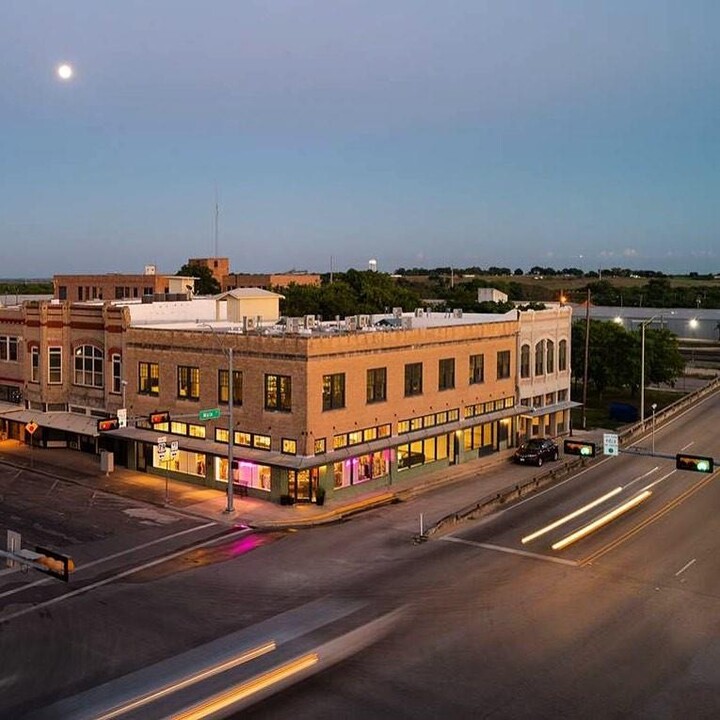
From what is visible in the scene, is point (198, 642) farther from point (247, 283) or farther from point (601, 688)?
point (247, 283)

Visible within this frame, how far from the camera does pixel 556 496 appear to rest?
148ft

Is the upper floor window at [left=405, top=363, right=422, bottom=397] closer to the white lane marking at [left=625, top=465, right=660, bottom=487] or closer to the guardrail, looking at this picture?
the guardrail

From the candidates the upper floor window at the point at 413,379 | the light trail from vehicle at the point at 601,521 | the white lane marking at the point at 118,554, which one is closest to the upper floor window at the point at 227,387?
the white lane marking at the point at 118,554

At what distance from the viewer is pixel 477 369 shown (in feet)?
185

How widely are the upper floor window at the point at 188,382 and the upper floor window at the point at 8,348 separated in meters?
17.7

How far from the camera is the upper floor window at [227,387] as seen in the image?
46062mm

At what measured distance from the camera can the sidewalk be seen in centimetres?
4084

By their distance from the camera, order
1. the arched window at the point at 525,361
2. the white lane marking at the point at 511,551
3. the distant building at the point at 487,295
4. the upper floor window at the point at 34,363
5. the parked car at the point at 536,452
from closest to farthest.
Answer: the white lane marking at the point at 511,551
the parked car at the point at 536,452
the upper floor window at the point at 34,363
the arched window at the point at 525,361
the distant building at the point at 487,295

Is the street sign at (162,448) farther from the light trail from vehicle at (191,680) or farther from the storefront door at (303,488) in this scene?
the light trail from vehicle at (191,680)

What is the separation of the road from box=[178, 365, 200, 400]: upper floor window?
12.0 metres

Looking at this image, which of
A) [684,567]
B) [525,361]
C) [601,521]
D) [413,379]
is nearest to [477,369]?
[525,361]

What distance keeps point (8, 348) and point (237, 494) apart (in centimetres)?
2553

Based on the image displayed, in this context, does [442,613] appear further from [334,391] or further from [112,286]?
[112,286]

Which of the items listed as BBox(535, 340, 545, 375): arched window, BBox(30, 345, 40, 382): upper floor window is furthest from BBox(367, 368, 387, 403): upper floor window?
BBox(30, 345, 40, 382): upper floor window
